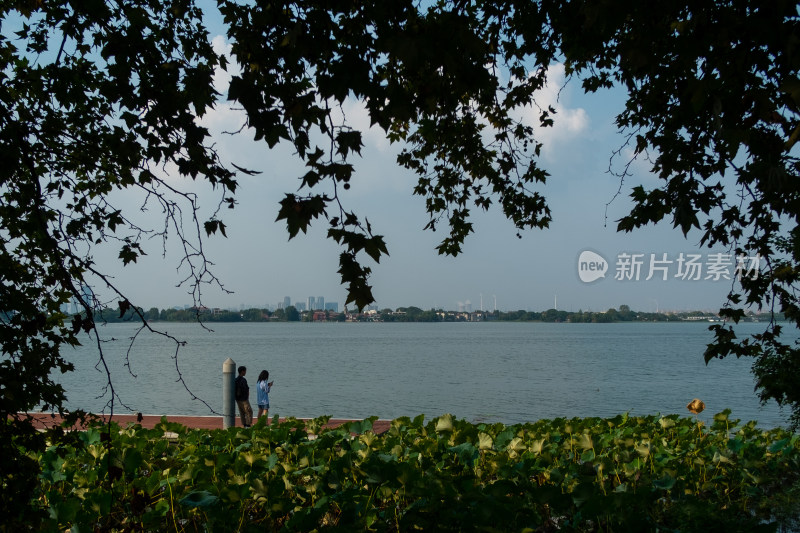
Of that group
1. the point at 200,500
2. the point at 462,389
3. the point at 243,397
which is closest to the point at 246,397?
the point at 243,397

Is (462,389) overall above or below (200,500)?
below

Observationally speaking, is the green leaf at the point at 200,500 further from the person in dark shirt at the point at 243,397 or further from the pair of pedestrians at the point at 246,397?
the person in dark shirt at the point at 243,397

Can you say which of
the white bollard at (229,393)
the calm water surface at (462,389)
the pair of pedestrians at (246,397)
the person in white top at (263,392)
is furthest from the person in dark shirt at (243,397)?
the calm water surface at (462,389)

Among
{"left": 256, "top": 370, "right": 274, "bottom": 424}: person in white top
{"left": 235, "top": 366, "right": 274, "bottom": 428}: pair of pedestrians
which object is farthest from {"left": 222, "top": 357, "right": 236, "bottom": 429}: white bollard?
{"left": 256, "top": 370, "right": 274, "bottom": 424}: person in white top

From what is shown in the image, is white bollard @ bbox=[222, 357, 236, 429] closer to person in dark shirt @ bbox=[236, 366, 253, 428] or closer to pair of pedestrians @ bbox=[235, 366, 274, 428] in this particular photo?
pair of pedestrians @ bbox=[235, 366, 274, 428]

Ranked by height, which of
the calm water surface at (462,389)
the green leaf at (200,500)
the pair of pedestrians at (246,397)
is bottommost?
the calm water surface at (462,389)

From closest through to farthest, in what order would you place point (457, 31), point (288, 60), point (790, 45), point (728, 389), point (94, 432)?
1. point (790, 45)
2. point (457, 31)
3. point (288, 60)
4. point (94, 432)
5. point (728, 389)

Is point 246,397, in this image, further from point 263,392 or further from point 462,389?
point 462,389

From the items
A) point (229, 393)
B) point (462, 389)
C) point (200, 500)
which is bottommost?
point (462, 389)

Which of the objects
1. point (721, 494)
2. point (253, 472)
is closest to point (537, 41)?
point (721, 494)

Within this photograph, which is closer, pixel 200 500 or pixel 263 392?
pixel 200 500

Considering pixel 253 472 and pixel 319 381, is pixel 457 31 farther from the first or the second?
pixel 319 381

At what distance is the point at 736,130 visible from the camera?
3.82m

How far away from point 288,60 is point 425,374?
47.2m
